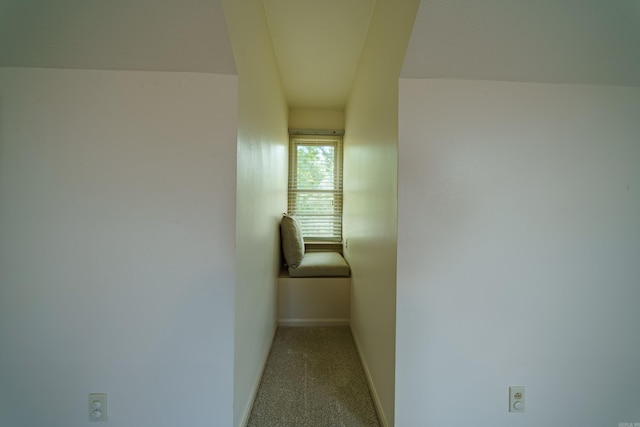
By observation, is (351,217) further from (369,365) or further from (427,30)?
(427,30)

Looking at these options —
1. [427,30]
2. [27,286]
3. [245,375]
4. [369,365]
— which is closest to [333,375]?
[369,365]

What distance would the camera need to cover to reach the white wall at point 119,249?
3.60 feet

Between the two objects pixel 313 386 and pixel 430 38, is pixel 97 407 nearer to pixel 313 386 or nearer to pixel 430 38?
pixel 313 386

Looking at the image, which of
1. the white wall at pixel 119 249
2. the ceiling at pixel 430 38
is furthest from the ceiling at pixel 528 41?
the white wall at pixel 119 249

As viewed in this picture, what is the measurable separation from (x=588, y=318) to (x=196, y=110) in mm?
2185

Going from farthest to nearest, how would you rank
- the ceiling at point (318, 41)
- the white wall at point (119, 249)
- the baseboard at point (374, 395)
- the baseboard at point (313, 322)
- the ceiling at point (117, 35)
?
1. the baseboard at point (313, 322)
2. the ceiling at point (318, 41)
3. the baseboard at point (374, 395)
4. the white wall at point (119, 249)
5. the ceiling at point (117, 35)

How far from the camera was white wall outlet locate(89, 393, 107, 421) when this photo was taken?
111 cm

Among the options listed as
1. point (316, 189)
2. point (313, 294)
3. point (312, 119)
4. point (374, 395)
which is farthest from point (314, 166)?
point (374, 395)

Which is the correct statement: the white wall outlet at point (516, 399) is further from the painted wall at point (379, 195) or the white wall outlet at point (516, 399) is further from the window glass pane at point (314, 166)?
the window glass pane at point (314, 166)

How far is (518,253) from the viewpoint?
116cm

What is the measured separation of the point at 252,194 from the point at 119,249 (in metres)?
0.69

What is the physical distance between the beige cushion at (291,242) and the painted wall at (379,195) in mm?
666

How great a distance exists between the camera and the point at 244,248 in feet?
4.15

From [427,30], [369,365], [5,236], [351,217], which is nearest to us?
[427,30]
